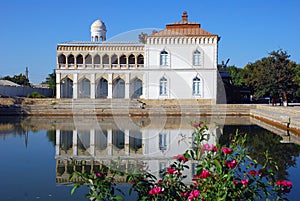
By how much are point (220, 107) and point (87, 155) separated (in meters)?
17.2

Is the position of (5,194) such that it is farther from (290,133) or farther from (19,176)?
(290,133)

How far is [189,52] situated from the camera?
1203 inches

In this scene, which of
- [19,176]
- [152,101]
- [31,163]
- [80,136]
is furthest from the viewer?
[152,101]

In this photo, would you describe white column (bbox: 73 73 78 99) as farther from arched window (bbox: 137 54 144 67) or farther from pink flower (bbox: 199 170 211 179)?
pink flower (bbox: 199 170 211 179)

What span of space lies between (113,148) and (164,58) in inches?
746

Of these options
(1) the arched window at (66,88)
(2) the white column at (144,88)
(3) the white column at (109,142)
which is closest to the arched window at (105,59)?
(1) the arched window at (66,88)

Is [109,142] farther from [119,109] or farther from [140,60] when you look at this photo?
[140,60]

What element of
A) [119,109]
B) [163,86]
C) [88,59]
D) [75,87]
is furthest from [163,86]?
[75,87]

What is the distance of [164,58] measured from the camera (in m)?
30.7

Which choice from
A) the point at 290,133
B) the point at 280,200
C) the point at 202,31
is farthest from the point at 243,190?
the point at 202,31

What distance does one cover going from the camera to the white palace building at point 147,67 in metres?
30.3

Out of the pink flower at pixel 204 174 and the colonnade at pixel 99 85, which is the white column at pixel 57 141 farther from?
the colonnade at pixel 99 85

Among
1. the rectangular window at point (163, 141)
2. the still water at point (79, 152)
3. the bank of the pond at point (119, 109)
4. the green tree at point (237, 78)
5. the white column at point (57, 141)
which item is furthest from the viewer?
the green tree at point (237, 78)

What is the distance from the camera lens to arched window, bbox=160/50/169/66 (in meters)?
30.6
